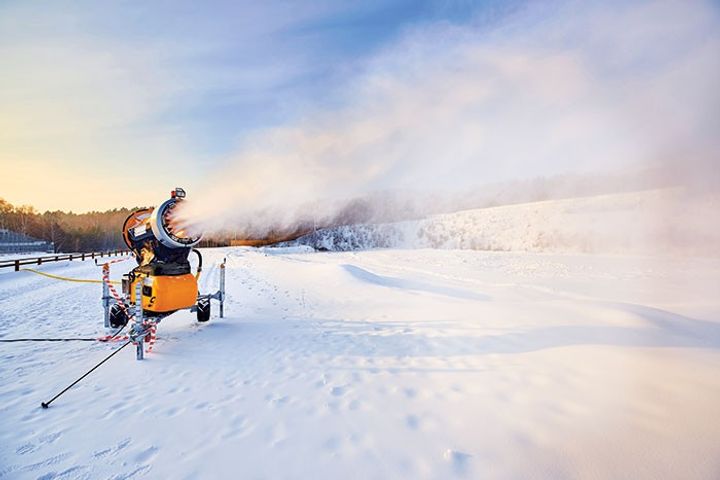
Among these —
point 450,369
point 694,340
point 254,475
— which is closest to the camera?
point 254,475

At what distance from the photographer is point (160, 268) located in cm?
502

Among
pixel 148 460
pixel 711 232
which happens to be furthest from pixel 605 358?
pixel 711 232

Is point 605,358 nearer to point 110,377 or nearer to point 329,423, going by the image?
point 329,423

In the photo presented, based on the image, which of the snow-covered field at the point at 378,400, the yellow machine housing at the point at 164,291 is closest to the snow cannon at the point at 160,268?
the yellow machine housing at the point at 164,291

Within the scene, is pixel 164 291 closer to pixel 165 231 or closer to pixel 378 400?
pixel 165 231

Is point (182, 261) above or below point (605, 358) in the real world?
above

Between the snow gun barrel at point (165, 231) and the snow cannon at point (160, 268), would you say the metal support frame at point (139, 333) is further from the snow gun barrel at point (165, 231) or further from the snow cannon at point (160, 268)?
the snow gun barrel at point (165, 231)

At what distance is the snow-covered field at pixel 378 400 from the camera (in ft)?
7.91

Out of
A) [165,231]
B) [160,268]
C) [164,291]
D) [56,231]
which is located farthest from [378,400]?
[56,231]

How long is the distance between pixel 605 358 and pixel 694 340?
2.28m

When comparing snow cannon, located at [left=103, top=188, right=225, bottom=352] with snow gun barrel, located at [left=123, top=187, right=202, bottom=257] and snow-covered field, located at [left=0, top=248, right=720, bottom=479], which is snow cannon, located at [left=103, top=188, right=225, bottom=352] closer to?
snow gun barrel, located at [left=123, top=187, right=202, bottom=257]

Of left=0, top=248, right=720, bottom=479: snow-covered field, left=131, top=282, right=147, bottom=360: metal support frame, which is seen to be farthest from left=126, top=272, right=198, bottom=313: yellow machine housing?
left=0, top=248, right=720, bottom=479: snow-covered field

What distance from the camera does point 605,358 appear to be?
4367 millimetres

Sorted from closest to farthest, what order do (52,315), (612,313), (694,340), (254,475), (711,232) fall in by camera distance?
1. (254,475)
2. (694,340)
3. (612,313)
4. (52,315)
5. (711,232)
